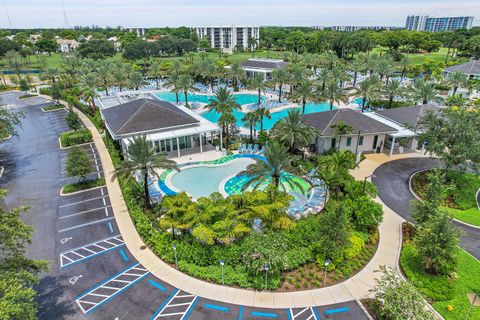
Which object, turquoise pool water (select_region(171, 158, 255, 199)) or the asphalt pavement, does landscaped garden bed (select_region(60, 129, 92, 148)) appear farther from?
turquoise pool water (select_region(171, 158, 255, 199))

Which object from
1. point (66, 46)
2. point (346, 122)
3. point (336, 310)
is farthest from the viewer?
point (66, 46)

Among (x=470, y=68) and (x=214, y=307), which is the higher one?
(x=470, y=68)

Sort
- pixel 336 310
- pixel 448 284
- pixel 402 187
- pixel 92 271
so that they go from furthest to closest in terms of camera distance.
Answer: pixel 402 187
pixel 92 271
pixel 448 284
pixel 336 310

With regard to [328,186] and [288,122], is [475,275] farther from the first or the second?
[288,122]

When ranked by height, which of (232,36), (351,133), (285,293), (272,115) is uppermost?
(232,36)

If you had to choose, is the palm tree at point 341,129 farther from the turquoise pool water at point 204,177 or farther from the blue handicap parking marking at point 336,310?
the blue handicap parking marking at point 336,310

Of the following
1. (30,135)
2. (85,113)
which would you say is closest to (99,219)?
(30,135)

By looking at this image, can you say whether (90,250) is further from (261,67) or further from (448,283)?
(261,67)

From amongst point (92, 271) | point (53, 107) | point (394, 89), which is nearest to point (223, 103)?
point (92, 271)
